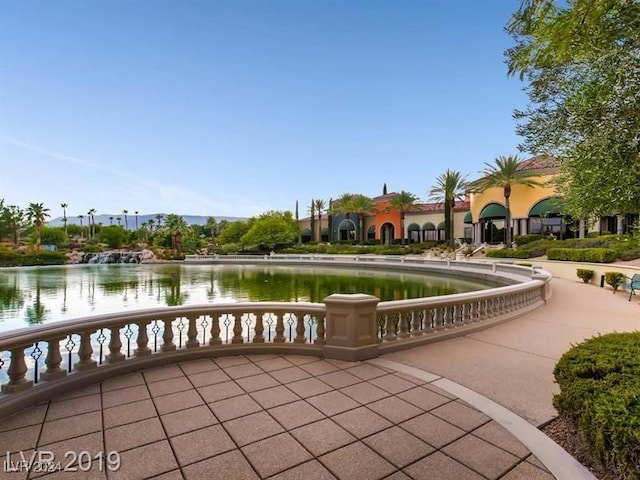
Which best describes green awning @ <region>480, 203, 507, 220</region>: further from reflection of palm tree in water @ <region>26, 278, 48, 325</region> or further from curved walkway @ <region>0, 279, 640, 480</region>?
reflection of palm tree in water @ <region>26, 278, 48, 325</region>

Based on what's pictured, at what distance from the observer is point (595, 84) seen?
358 centimetres

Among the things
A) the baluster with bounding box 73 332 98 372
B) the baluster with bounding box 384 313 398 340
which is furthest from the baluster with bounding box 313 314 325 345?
the baluster with bounding box 73 332 98 372

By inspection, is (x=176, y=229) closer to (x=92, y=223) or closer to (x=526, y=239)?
(x=92, y=223)

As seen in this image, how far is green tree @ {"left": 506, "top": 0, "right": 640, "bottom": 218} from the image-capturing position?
9.84 ft

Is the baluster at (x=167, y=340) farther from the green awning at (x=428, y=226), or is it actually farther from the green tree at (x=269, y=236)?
the green tree at (x=269, y=236)

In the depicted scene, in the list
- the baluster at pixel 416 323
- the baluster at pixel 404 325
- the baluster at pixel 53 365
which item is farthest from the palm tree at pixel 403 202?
the baluster at pixel 53 365

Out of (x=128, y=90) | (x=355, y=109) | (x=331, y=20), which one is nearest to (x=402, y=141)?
(x=355, y=109)

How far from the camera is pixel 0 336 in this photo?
3635 mm

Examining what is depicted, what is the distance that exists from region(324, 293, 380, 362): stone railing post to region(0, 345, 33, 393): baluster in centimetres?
378

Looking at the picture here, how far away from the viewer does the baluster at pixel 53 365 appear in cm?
402

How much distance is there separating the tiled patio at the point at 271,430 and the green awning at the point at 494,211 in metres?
42.1

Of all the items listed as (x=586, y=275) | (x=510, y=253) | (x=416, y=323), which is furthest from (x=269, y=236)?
(x=416, y=323)

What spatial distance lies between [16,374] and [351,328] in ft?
13.6

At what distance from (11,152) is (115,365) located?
23.8 meters
